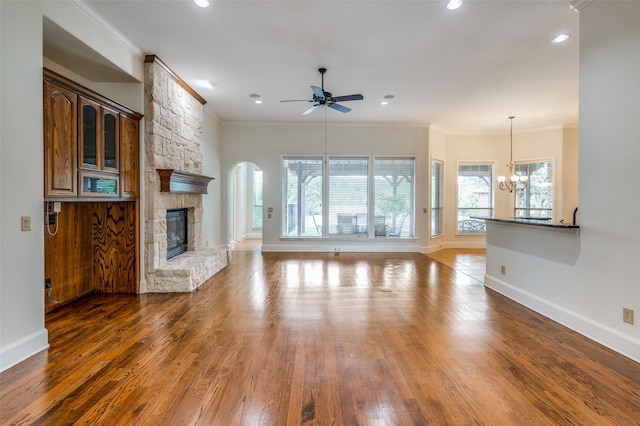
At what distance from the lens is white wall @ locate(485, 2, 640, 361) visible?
2.43 meters

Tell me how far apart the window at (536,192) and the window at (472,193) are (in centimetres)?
74

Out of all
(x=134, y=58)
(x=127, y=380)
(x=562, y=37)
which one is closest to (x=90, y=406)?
(x=127, y=380)

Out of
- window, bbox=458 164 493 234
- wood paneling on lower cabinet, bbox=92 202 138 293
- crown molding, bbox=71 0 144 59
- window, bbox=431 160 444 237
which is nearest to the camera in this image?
crown molding, bbox=71 0 144 59

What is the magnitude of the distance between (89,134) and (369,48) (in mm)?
3331

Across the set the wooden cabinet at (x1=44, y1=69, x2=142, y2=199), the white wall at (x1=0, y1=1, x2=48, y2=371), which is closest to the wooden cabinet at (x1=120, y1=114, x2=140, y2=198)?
the wooden cabinet at (x1=44, y1=69, x2=142, y2=199)

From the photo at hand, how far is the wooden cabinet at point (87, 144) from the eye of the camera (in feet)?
8.70

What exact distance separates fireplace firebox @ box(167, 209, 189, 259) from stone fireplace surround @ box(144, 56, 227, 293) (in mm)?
146

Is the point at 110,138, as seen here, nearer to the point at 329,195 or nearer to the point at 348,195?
the point at 329,195

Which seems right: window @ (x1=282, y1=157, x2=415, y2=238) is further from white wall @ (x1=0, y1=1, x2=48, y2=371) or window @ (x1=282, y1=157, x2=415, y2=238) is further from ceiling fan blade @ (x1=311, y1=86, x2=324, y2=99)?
white wall @ (x1=0, y1=1, x2=48, y2=371)

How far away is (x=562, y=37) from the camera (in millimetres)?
3480

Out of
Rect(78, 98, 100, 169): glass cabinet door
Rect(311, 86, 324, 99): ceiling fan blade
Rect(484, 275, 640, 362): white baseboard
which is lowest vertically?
Rect(484, 275, 640, 362): white baseboard

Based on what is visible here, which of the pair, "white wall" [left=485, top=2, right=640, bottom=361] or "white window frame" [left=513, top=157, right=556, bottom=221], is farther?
"white window frame" [left=513, top=157, right=556, bottom=221]

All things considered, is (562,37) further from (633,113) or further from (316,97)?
(316,97)

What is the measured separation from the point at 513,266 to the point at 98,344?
A: 4.64 metres
